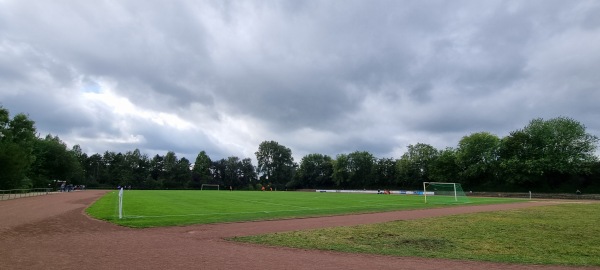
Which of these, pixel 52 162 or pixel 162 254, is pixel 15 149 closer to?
pixel 52 162

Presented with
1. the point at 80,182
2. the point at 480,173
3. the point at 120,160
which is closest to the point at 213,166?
the point at 120,160

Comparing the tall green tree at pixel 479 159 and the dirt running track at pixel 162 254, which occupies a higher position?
the tall green tree at pixel 479 159

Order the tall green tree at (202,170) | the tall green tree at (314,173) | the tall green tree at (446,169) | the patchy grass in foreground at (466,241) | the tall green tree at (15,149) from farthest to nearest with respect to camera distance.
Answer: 1. the tall green tree at (202,170)
2. the tall green tree at (314,173)
3. the tall green tree at (446,169)
4. the tall green tree at (15,149)
5. the patchy grass in foreground at (466,241)

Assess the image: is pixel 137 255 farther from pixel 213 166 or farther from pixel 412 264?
pixel 213 166

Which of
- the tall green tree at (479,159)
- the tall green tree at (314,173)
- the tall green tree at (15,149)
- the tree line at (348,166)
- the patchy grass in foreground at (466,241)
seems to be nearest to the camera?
the patchy grass in foreground at (466,241)

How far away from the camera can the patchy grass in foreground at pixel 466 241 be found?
1145cm

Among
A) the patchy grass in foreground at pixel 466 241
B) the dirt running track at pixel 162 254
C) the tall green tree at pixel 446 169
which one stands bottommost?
the patchy grass in foreground at pixel 466 241

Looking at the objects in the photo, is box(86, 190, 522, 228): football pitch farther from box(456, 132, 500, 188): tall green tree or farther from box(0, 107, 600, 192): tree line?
box(456, 132, 500, 188): tall green tree

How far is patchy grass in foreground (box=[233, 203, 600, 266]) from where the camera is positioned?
37.6ft

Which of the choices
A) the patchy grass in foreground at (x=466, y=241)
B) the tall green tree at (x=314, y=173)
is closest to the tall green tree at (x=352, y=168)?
the tall green tree at (x=314, y=173)

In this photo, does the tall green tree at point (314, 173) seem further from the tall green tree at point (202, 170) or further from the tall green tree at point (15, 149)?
the tall green tree at point (15, 149)

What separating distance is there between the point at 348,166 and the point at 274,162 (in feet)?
141

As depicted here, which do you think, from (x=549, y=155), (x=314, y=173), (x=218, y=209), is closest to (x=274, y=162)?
(x=314, y=173)

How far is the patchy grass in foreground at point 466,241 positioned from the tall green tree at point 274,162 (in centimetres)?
14182
